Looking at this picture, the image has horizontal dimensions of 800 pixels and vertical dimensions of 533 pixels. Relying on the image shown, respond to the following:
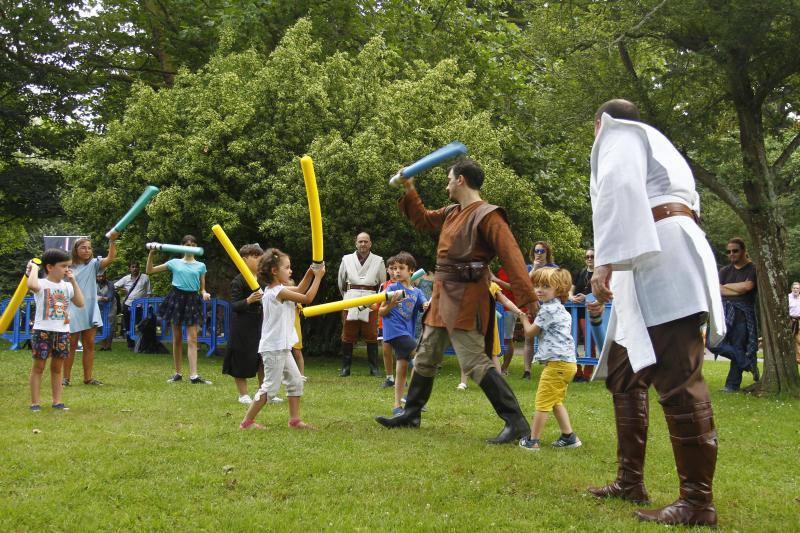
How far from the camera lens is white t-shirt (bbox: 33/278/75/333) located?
7.70 metres

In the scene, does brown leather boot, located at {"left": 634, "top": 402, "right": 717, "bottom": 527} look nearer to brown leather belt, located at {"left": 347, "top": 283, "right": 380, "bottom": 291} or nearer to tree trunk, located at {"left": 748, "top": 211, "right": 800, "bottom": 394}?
tree trunk, located at {"left": 748, "top": 211, "right": 800, "bottom": 394}

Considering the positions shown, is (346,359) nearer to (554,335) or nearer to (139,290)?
(554,335)

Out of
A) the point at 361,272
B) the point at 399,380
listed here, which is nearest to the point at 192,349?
the point at 361,272

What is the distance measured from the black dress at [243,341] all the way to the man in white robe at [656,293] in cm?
456

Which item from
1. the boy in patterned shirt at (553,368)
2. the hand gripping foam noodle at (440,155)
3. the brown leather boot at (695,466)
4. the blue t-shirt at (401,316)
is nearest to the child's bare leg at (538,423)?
the boy in patterned shirt at (553,368)

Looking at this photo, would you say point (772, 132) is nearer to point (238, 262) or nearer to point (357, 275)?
point (357, 275)

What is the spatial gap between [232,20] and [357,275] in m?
7.96

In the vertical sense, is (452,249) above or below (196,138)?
below

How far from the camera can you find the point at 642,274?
4.32 metres

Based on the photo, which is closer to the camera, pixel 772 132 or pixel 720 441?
pixel 720 441

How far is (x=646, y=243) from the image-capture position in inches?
163

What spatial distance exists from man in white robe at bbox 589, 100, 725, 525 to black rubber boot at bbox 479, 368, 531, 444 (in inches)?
59.8

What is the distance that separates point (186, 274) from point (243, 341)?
2880 mm

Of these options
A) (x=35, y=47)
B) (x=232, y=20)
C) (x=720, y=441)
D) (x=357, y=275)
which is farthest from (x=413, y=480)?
(x=35, y=47)
